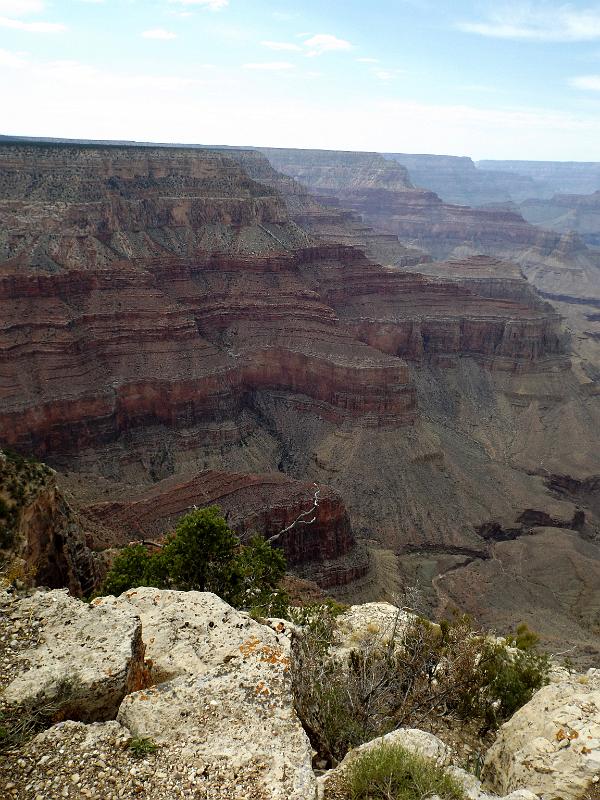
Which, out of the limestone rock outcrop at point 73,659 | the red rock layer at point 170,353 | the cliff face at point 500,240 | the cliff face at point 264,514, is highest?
the cliff face at point 500,240

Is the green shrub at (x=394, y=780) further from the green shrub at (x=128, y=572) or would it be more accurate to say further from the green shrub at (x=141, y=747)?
the green shrub at (x=128, y=572)

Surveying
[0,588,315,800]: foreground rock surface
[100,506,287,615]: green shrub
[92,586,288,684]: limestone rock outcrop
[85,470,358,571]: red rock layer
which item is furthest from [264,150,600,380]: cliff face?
[0,588,315,800]: foreground rock surface

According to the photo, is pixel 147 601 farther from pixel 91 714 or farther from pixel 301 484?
pixel 301 484

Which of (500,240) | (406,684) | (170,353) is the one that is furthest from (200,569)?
(500,240)

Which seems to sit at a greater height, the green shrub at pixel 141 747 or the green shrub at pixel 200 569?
the green shrub at pixel 141 747

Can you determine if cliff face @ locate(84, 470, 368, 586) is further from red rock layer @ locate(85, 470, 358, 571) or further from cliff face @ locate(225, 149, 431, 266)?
cliff face @ locate(225, 149, 431, 266)

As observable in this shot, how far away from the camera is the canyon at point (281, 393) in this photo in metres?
42.7

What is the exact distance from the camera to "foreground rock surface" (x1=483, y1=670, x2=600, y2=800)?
35.5 feet

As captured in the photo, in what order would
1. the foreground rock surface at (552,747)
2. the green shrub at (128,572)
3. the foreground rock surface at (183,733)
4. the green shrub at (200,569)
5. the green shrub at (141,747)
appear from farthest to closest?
the green shrub at (200,569) < the green shrub at (128,572) < the foreground rock surface at (552,747) < the green shrub at (141,747) < the foreground rock surface at (183,733)

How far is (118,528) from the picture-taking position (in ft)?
121

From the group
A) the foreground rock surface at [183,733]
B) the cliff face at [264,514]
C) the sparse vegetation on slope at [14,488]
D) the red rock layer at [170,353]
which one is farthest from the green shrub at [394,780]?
the red rock layer at [170,353]

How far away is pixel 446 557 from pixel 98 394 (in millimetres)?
33809

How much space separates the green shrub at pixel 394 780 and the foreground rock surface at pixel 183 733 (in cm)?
72

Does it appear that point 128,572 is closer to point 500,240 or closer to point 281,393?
point 281,393
